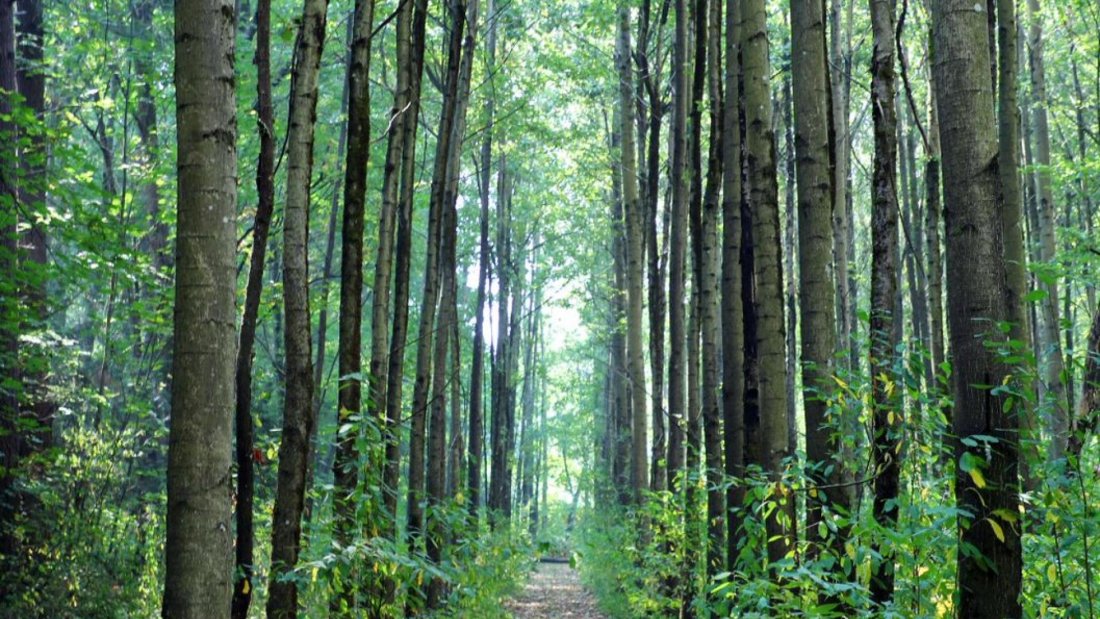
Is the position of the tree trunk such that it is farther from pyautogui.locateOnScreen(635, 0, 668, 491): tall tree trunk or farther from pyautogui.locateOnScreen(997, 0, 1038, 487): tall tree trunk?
pyautogui.locateOnScreen(997, 0, 1038, 487): tall tree trunk

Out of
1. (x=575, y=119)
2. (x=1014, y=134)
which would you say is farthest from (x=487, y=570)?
(x=575, y=119)

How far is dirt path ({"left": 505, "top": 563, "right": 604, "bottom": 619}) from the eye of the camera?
18438 mm

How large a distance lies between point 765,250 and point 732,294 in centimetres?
191

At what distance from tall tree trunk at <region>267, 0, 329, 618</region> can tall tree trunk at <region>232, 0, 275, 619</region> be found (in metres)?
0.17

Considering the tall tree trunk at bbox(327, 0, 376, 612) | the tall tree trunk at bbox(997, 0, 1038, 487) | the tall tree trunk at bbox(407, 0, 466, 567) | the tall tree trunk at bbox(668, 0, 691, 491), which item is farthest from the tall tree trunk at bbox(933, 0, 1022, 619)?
the tall tree trunk at bbox(668, 0, 691, 491)

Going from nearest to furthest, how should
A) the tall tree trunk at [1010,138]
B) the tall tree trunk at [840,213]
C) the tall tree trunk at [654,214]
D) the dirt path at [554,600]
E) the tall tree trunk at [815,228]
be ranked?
the tall tree trunk at [815,228]
the tall tree trunk at [1010,138]
the tall tree trunk at [840,213]
the tall tree trunk at [654,214]
the dirt path at [554,600]

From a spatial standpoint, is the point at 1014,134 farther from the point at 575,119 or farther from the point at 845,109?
the point at 575,119

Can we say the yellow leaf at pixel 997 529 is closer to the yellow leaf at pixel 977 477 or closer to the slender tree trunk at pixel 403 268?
the yellow leaf at pixel 977 477

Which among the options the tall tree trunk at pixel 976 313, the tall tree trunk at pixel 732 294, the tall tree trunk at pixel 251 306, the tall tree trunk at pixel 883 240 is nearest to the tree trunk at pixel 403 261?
the tall tree trunk at pixel 251 306

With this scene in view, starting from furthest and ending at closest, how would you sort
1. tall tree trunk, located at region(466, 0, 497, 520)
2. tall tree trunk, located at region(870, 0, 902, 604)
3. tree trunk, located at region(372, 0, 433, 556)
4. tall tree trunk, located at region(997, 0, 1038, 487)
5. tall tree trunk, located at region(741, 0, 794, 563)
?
tall tree trunk, located at region(466, 0, 497, 520) < tree trunk, located at region(372, 0, 433, 556) < tall tree trunk, located at region(997, 0, 1038, 487) < tall tree trunk, located at region(741, 0, 794, 563) < tall tree trunk, located at region(870, 0, 902, 604)

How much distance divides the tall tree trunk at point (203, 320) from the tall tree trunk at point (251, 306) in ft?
7.78

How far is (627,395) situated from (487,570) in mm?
15124

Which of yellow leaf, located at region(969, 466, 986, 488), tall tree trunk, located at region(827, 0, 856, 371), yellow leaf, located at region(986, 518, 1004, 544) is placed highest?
tall tree trunk, located at region(827, 0, 856, 371)

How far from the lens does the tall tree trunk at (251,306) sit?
5855 mm
